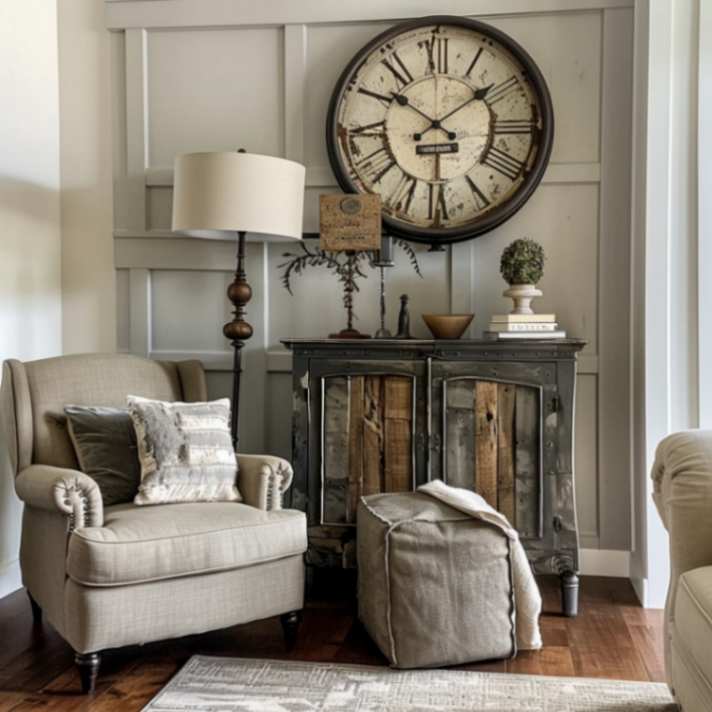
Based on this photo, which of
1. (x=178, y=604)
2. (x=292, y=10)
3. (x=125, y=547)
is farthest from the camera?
(x=292, y=10)

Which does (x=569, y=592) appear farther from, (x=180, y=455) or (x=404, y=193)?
(x=404, y=193)

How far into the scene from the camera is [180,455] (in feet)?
8.91

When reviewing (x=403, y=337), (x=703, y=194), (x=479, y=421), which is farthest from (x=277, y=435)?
(x=703, y=194)

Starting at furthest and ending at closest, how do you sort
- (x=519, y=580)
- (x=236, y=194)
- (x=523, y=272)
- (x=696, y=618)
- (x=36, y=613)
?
(x=523, y=272) < (x=236, y=194) < (x=36, y=613) < (x=519, y=580) < (x=696, y=618)

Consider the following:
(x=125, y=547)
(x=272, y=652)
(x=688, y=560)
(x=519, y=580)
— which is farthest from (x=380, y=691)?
(x=688, y=560)

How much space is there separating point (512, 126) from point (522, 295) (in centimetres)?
70

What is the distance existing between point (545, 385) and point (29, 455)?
5.61ft

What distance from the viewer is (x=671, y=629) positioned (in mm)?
2057

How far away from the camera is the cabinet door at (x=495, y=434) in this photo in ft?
9.74

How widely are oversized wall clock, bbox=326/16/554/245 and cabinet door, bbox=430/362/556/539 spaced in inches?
26.1

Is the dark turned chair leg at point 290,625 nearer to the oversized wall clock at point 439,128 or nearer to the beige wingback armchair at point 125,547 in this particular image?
the beige wingback armchair at point 125,547

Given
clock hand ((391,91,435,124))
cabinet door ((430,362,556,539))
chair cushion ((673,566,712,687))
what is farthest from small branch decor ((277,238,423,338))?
chair cushion ((673,566,712,687))

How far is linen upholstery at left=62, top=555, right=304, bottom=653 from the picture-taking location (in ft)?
7.62

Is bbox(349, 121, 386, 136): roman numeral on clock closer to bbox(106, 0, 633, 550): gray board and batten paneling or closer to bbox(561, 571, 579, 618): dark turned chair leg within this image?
bbox(106, 0, 633, 550): gray board and batten paneling
